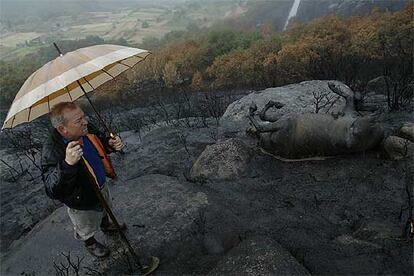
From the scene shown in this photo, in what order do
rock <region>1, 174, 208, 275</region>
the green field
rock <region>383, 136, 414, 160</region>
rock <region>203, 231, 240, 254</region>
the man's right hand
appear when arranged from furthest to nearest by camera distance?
1. the green field
2. rock <region>383, 136, 414, 160</region>
3. rock <region>1, 174, 208, 275</region>
4. rock <region>203, 231, 240, 254</region>
5. the man's right hand

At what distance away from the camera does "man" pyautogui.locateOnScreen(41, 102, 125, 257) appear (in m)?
2.97

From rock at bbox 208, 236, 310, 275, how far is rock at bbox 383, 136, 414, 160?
2680 mm

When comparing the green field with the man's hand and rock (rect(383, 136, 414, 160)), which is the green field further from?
the man's hand

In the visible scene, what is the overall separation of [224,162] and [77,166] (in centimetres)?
307

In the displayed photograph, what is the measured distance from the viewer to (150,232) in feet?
14.6

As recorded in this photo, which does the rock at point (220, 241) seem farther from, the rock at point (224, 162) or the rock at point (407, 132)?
the rock at point (407, 132)

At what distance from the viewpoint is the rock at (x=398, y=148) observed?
509 centimetres

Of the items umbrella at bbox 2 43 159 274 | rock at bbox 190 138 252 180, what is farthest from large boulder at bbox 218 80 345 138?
umbrella at bbox 2 43 159 274

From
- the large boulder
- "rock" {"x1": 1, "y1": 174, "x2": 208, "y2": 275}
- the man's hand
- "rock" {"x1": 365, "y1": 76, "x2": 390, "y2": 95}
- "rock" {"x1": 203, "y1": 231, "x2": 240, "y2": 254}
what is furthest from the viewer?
"rock" {"x1": 365, "y1": 76, "x2": 390, "y2": 95}

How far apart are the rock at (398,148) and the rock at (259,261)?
2.68 meters

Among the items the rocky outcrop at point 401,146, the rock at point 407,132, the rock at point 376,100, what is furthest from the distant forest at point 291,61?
the rocky outcrop at point 401,146

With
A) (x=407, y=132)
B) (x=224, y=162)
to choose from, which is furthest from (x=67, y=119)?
(x=407, y=132)

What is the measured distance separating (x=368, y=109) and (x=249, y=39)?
465 inches

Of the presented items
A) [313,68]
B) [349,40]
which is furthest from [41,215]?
[349,40]
